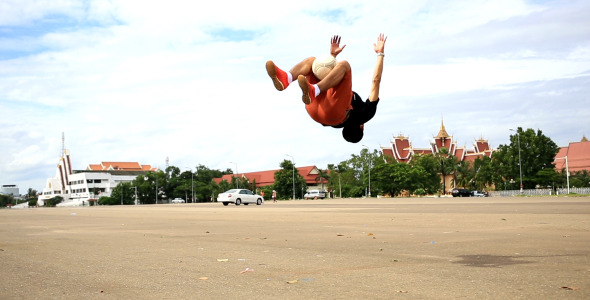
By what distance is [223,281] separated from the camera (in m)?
6.35

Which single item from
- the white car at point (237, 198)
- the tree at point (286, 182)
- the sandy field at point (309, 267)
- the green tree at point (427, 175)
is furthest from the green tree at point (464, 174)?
the sandy field at point (309, 267)

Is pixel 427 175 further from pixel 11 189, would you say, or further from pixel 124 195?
pixel 11 189

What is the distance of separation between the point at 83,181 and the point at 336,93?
128m

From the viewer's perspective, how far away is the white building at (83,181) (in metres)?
126

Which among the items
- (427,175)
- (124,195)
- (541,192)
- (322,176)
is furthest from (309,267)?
(124,195)

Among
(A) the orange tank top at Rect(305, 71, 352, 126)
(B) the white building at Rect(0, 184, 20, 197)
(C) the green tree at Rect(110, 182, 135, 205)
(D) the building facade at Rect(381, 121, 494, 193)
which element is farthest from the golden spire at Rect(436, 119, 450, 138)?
(B) the white building at Rect(0, 184, 20, 197)

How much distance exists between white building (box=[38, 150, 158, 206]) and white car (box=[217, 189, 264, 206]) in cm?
7609

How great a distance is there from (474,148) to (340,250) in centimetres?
9671

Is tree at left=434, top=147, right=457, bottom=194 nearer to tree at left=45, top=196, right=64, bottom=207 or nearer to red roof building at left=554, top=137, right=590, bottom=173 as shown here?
red roof building at left=554, top=137, right=590, bottom=173

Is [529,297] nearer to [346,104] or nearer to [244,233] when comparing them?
[346,104]

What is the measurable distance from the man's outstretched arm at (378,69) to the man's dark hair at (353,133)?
50 cm

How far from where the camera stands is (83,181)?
127m

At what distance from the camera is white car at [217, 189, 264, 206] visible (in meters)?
45.7

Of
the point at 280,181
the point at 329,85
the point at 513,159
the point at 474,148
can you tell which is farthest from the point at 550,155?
the point at 329,85
